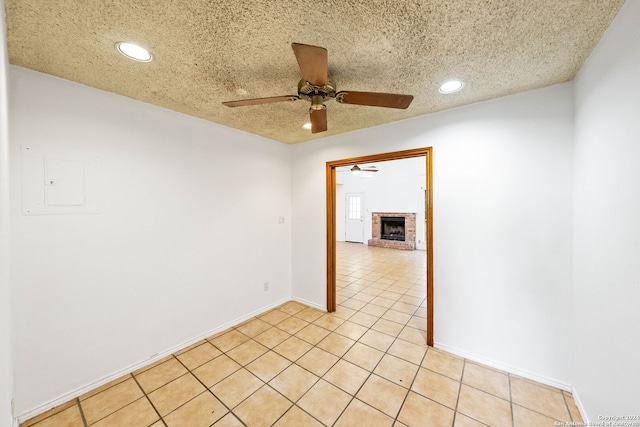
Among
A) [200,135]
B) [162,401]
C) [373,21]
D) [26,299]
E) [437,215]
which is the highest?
[373,21]

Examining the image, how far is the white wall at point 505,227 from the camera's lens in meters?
1.85

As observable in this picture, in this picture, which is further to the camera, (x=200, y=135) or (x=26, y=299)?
(x=200, y=135)

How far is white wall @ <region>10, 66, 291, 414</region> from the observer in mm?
1626

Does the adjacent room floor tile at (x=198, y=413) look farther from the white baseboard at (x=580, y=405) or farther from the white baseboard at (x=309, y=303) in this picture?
the white baseboard at (x=580, y=405)

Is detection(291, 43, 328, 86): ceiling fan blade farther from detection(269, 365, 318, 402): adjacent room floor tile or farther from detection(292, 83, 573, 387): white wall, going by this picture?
detection(269, 365, 318, 402): adjacent room floor tile

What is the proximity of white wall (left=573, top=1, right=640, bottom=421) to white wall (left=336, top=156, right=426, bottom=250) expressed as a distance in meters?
5.63

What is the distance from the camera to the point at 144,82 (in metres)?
1.80

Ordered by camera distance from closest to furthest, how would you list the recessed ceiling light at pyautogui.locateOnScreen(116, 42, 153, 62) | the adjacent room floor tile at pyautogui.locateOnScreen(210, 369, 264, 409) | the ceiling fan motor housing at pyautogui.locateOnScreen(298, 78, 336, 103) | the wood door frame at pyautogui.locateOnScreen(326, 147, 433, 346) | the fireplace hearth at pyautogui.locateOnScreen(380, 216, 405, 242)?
the recessed ceiling light at pyautogui.locateOnScreen(116, 42, 153, 62)
the ceiling fan motor housing at pyautogui.locateOnScreen(298, 78, 336, 103)
the adjacent room floor tile at pyautogui.locateOnScreen(210, 369, 264, 409)
the wood door frame at pyautogui.locateOnScreen(326, 147, 433, 346)
the fireplace hearth at pyautogui.locateOnScreen(380, 216, 405, 242)

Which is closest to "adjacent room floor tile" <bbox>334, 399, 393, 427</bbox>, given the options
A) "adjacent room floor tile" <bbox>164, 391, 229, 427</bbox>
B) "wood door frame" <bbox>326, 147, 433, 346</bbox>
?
"adjacent room floor tile" <bbox>164, 391, 229, 427</bbox>

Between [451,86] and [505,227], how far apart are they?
1.28 m

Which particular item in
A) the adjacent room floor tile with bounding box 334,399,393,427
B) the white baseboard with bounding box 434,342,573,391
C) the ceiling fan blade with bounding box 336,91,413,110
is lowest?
the adjacent room floor tile with bounding box 334,399,393,427

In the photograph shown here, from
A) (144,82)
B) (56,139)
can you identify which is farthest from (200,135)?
(56,139)

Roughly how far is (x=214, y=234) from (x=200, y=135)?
1.10m

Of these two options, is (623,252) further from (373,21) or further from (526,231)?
(373,21)
